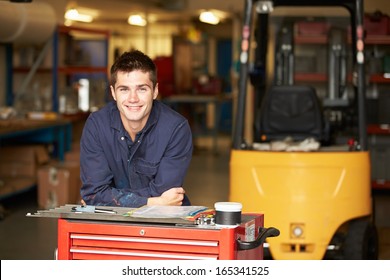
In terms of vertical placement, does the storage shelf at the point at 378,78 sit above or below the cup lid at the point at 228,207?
above

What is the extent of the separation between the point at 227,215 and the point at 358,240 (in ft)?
11.3

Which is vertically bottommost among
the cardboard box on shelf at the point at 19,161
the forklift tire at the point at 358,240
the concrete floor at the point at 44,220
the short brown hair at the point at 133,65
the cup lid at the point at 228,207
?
the concrete floor at the point at 44,220

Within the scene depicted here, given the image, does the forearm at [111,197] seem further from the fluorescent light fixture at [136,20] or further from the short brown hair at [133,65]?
the fluorescent light fixture at [136,20]

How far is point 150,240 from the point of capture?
120 inches

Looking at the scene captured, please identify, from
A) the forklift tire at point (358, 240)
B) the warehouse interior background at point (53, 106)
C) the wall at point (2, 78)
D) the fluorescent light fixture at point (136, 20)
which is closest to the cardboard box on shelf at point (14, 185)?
the warehouse interior background at point (53, 106)

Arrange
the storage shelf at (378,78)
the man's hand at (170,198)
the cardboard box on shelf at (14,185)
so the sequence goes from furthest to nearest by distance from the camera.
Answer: the storage shelf at (378,78), the cardboard box on shelf at (14,185), the man's hand at (170,198)

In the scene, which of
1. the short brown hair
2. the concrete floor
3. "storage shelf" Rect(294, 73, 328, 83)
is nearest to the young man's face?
the short brown hair

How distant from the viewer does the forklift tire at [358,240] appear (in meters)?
6.25

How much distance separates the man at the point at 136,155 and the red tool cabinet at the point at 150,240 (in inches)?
25.4

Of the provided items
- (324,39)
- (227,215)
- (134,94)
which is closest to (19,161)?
(324,39)

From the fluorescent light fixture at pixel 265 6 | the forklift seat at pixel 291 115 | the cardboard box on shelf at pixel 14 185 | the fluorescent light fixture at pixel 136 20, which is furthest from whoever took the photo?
the fluorescent light fixture at pixel 136 20

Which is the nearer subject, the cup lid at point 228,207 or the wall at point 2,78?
the cup lid at point 228,207

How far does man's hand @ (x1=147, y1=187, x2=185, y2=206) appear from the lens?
3.78m

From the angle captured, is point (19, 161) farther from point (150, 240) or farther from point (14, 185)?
point (150, 240)
